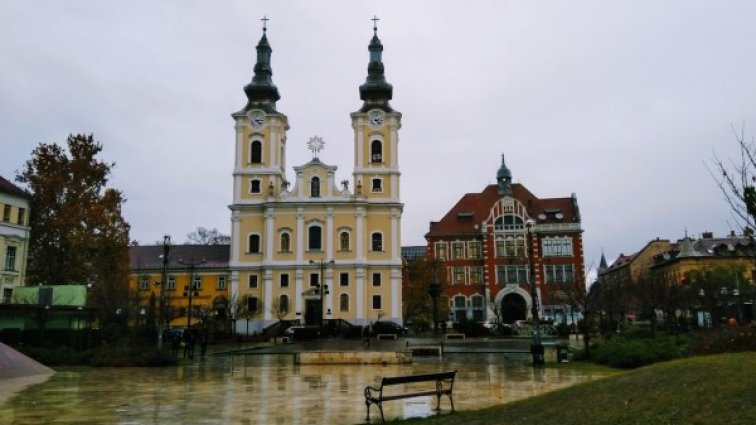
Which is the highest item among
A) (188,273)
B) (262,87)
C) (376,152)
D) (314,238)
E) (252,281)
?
(262,87)

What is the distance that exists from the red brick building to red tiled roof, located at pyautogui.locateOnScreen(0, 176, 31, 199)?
43312mm

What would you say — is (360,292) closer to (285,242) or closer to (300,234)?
(300,234)

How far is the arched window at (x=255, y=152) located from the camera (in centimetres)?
6688

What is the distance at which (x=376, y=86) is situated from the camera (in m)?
66.9

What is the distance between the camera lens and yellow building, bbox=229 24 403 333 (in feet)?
208

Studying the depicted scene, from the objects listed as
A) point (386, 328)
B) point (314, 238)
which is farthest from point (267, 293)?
point (386, 328)

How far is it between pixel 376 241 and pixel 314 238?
6.24m

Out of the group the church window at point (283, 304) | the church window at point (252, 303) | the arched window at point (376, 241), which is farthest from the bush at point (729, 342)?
the church window at point (252, 303)

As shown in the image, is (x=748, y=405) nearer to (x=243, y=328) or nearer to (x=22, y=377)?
(x=22, y=377)

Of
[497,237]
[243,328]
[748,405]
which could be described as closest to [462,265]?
[497,237]

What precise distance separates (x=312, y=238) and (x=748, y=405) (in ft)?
193

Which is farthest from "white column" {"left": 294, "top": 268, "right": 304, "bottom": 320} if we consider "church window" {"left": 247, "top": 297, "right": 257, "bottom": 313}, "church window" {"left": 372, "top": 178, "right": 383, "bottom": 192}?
"church window" {"left": 372, "top": 178, "right": 383, "bottom": 192}

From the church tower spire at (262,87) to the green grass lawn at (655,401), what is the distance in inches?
2336

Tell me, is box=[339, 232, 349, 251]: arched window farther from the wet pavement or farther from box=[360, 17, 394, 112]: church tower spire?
the wet pavement
